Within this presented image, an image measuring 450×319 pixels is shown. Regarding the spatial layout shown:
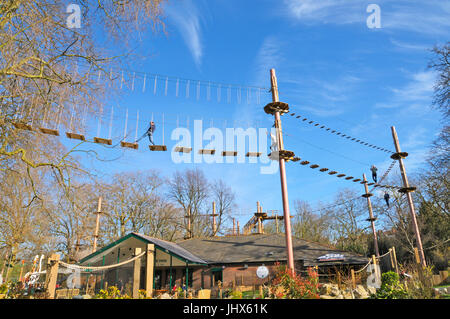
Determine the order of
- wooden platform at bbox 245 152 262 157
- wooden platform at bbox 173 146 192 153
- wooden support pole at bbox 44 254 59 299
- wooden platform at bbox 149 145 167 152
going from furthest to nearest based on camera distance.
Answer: wooden platform at bbox 245 152 262 157 → wooden platform at bbox 173 146 192 153 → wooden platform at bbox 149 145 167 152 → wooden support pole at bbox 44 254 59 299

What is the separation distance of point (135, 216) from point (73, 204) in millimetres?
28375

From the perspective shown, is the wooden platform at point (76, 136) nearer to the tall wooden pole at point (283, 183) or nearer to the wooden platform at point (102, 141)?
the wooden platform at point (102, 141)

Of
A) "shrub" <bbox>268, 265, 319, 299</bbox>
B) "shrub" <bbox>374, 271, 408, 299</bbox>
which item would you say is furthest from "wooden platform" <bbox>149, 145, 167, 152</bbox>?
"shrub" <bbox>374, 271, 408, 299</bbox>

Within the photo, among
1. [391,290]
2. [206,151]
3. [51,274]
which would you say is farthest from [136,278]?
[391,290]

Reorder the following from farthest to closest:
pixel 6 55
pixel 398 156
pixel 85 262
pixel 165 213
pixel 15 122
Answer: pixel 165 213
pixel 85 262
pixel 398 156
pixel 15 122
pixel 6 55

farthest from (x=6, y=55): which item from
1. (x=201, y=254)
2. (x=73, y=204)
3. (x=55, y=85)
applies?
(x=201, y=254)

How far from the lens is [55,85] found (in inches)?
358

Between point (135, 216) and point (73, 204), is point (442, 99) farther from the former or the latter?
point (135, 216)

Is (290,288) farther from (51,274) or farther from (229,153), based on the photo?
(51,274)

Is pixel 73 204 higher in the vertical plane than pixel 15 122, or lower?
lower

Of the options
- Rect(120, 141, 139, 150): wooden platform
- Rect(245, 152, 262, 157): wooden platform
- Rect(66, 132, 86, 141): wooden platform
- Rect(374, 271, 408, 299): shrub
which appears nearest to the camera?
Rect(374, 271, 408, 299): shrub

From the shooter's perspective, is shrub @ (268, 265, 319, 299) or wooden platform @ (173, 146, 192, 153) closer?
shrub @ (268, 265, 319, 299)

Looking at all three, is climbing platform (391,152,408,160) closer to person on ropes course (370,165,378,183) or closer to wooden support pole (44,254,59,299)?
person on ropes course (370,165,378,183)
